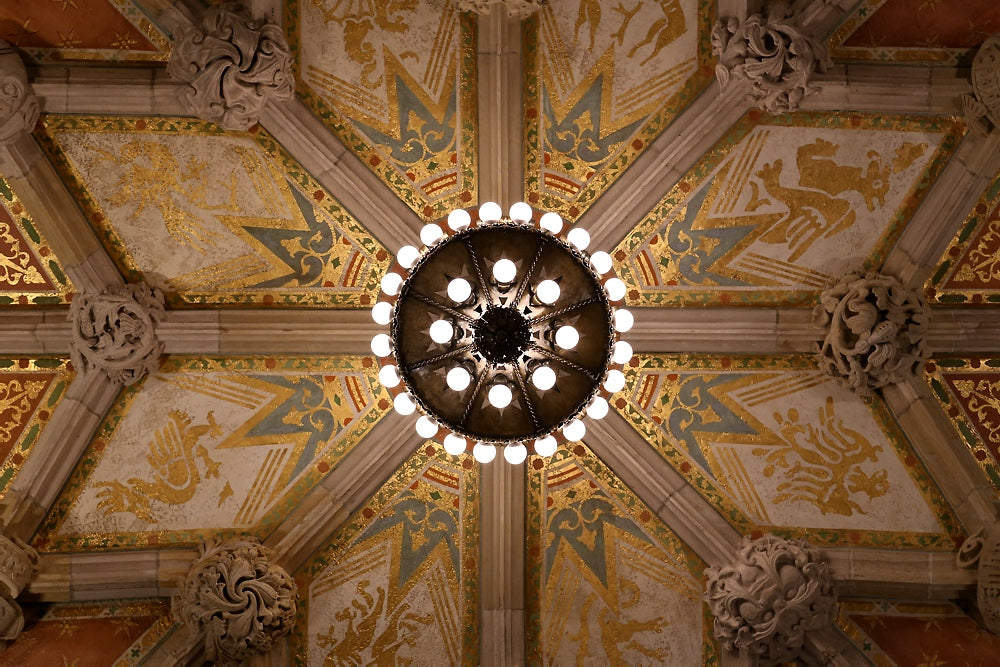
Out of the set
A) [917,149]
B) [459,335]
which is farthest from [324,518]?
[917,149]

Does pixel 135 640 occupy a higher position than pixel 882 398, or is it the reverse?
pixel 882 398

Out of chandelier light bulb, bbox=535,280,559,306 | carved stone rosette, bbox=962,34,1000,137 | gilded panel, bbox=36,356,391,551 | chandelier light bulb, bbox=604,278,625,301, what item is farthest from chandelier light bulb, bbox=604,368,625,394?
carved stone rosette, bbox=962,34,1000,137

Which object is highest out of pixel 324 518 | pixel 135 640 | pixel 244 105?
pixel 244 105

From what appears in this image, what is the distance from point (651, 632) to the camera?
27.4 ft

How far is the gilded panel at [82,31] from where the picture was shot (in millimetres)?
7523

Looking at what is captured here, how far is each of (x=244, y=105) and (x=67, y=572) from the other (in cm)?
348

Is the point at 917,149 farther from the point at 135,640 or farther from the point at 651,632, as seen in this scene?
the point at 135,640

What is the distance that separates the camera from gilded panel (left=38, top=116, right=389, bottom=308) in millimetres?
7961

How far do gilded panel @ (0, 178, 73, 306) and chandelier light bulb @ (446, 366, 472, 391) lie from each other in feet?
10.5

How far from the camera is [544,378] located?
6.70 meters

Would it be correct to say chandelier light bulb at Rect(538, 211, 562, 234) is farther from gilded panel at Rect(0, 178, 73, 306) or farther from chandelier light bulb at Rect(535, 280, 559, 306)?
gilded panel at Rect(0, 178, 73, 306)

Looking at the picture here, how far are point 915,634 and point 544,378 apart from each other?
3547 mm

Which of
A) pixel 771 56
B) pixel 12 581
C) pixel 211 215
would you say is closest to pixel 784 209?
pixel 771 56

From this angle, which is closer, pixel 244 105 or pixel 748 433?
pixel 244 105
